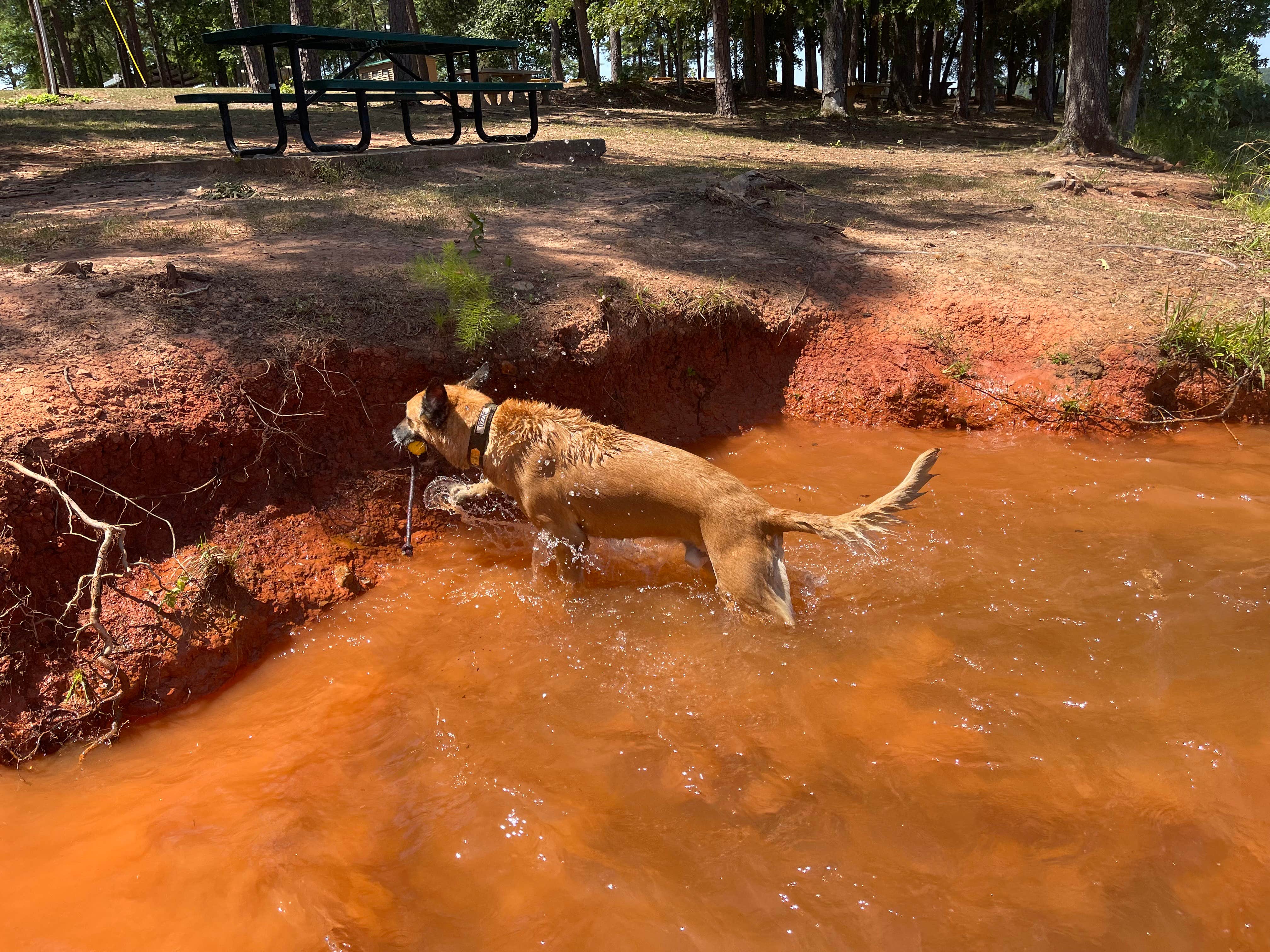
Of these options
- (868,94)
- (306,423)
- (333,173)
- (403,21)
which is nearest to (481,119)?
(333,173)

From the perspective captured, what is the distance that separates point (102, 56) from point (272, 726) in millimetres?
57511

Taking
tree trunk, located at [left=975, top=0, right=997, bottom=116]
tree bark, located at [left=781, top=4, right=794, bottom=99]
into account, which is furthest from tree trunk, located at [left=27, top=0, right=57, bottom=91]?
tree trunk, located at [left=975, top=0, right=997, bottom=116]

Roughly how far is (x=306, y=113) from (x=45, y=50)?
12368 millimetres

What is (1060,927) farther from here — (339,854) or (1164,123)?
(1164,123)

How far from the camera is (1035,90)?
31781 mm

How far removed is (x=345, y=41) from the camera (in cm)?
1079

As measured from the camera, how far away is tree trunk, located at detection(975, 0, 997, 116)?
25500 mm

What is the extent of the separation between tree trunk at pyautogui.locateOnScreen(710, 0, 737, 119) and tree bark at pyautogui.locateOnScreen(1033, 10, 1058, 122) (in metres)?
11.2

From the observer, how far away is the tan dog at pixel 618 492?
14.3ft

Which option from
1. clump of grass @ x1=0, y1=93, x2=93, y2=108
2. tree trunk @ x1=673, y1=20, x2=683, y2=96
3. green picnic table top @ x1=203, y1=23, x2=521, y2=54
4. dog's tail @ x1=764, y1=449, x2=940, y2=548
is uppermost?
tree trunk @ x1=673, y1=20, x2=683, y2=96

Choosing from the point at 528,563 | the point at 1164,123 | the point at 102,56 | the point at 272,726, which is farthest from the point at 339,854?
the point at 102,56

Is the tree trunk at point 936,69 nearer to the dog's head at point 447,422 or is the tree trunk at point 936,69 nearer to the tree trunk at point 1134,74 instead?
the tree trunk at point 1134,74

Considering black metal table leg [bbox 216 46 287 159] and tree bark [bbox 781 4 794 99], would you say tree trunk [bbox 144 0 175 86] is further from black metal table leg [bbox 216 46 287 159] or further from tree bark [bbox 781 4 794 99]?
black metal table leg [bbox 216 46 287 159]

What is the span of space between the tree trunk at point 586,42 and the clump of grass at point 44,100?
15.0 metres
